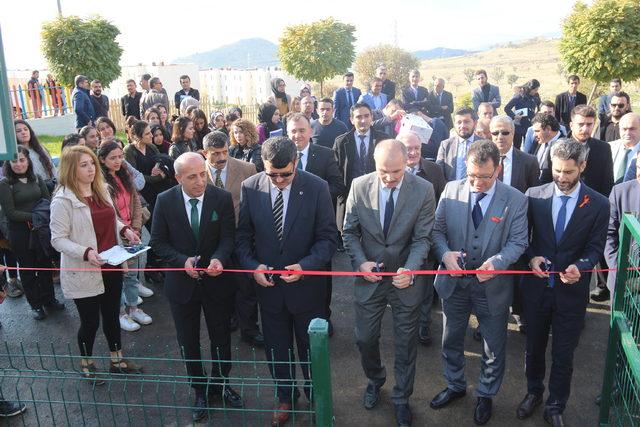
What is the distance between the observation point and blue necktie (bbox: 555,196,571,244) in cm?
409

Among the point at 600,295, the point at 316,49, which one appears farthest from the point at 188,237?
the point at 316,49

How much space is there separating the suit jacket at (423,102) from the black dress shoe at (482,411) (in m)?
9.23

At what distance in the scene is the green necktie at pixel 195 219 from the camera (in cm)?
432

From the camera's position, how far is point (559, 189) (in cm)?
411

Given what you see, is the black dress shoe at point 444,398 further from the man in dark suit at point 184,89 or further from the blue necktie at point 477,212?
the man in dark suit at point 184,89

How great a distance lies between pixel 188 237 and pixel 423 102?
Result: 31.1 feet

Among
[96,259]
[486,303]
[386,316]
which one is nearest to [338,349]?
[386,316]

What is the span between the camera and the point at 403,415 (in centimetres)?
425

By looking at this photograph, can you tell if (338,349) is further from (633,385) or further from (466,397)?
(633,385)

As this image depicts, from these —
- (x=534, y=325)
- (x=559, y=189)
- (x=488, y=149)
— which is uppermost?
(x=488, y=149)

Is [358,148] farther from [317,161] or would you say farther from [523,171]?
[523,171]

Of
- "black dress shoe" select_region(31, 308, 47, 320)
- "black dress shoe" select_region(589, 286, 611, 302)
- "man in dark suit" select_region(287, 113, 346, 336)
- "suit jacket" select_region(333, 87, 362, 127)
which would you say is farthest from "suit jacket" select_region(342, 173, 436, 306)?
"suit jacket" select_region(333, 87, 362, 127)

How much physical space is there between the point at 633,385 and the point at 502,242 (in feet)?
4.24

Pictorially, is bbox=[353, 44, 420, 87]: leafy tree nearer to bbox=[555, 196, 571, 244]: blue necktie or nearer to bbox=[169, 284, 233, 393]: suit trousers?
bbox=[555, 196, 571, 244]: blue necktie
